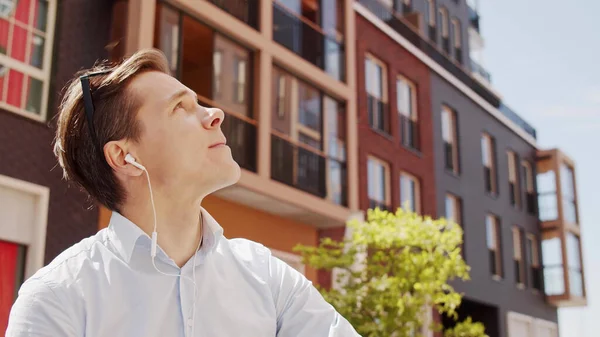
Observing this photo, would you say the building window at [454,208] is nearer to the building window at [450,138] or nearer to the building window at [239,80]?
the building window at [450,138]

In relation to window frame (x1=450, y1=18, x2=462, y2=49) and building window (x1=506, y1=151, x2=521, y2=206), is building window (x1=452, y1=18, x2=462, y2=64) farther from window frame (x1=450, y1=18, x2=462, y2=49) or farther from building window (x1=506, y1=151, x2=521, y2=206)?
building window (x1=506, y1=151, x2=521, y2=206)

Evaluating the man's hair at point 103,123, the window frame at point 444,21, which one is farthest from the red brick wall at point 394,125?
the man's hair at point 103,123

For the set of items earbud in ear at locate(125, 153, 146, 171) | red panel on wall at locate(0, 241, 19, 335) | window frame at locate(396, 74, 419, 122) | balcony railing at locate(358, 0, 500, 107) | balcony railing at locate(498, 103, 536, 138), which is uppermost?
balcony railing at locate(358, 0, 500, 107)

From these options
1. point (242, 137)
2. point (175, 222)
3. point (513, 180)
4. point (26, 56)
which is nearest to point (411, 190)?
point (513, 180)

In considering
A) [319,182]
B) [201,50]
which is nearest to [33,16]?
[201,50]

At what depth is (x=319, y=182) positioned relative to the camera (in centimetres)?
1573

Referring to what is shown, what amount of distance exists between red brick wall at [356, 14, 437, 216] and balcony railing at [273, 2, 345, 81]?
2257 millimetres

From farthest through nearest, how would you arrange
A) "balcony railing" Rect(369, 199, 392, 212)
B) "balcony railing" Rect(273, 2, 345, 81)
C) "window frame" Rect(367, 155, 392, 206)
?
"window frame" Rect(367, 155, 392, 206)
"balcony railing" Rect(369, 199, 392, 212)
"balcony railing" Rect(273, 2, 345, 81)

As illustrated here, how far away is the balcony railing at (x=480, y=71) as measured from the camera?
30595 mm

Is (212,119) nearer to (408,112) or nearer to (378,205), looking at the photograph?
(378,205)

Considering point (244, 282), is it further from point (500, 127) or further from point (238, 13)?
point (500, 127)

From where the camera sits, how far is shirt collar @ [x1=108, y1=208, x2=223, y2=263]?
1907 mm

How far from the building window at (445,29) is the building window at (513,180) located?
13.9 ft

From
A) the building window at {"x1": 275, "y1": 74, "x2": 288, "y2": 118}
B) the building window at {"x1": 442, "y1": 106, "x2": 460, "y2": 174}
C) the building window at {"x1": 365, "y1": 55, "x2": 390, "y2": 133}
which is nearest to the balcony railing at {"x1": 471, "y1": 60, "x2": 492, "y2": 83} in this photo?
the building window at {"x1": 442, "y1": 106, "x2": 460, "y2": 174}
